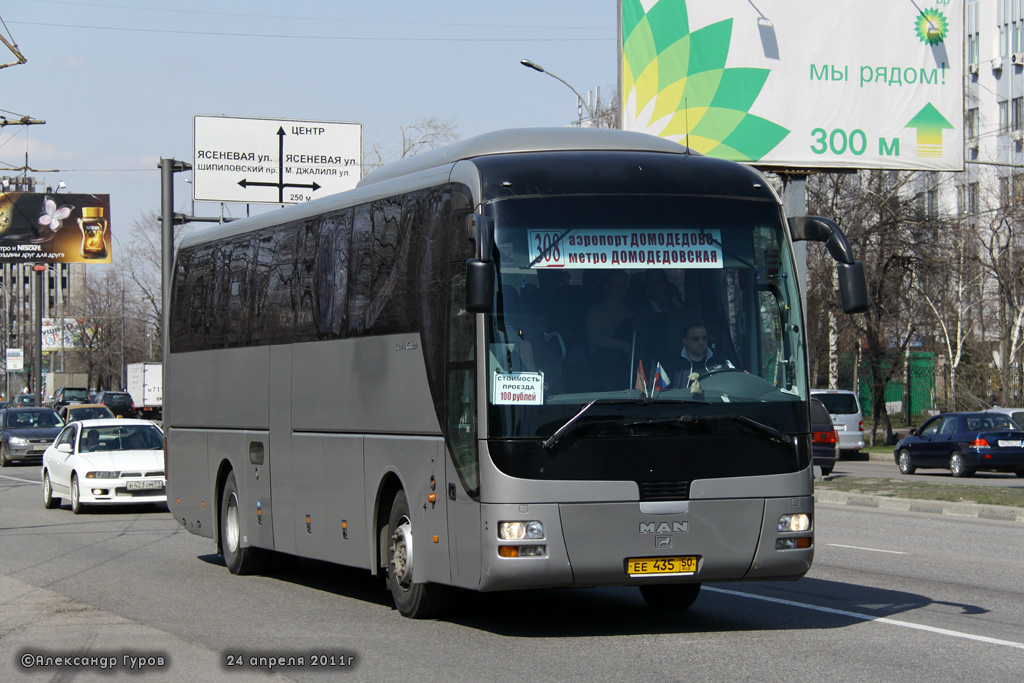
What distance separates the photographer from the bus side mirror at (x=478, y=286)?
8.72m

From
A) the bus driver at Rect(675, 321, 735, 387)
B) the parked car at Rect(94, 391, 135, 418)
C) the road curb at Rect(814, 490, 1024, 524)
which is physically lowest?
the road curb at Rect(814, 490, 1024, 524)

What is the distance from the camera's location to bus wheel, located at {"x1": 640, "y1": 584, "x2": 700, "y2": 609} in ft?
34.7

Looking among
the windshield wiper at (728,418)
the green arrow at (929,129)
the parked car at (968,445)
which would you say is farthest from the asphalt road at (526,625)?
the green arrow at (929,129)

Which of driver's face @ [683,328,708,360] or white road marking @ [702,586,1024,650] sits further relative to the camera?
driver's face @ [683,328,708,360]

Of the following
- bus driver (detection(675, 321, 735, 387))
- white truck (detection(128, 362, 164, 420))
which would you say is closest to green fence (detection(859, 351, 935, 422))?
white truck (detection(128, 362, 164, 420))

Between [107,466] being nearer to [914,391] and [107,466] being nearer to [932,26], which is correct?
[932,26]

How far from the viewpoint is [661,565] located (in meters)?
9.10

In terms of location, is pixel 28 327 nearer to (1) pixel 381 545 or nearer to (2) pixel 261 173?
(2) pixel 261 173

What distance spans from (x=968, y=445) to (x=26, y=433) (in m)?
26.4

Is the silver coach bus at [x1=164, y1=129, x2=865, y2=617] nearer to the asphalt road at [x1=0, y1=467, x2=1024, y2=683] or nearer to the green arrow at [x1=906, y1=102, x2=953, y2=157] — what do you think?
the asphalt road at [x1=0, y1=467, x2=1024, y2=683]

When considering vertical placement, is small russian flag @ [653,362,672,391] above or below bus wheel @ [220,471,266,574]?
above

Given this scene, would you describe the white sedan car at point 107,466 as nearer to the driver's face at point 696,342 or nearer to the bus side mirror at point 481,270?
the bus side mirror at point 481,270

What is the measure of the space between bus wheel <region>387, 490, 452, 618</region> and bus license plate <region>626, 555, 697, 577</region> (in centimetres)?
170

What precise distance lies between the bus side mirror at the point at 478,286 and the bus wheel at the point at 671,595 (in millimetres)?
3100
